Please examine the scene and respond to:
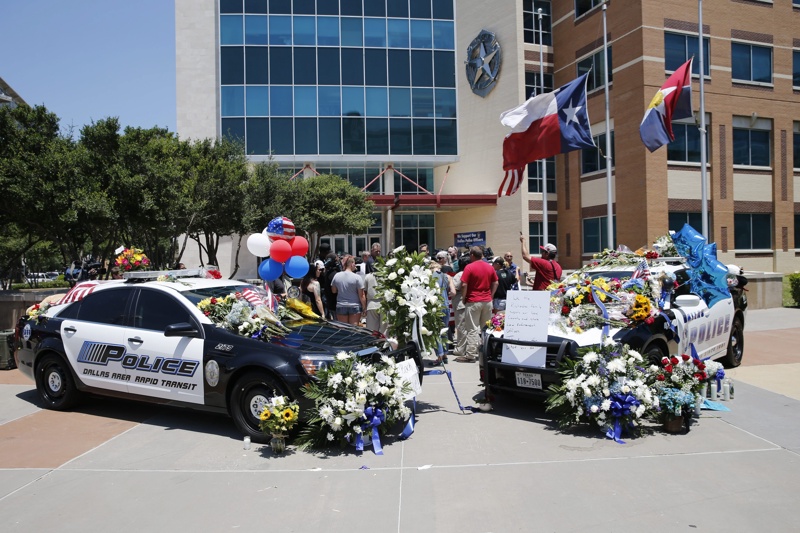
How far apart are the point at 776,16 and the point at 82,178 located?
111 ft

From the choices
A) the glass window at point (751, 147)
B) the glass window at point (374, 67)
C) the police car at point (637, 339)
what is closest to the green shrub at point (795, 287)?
the police car at point (637, 339)

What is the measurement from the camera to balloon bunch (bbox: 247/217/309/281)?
30.3 feet

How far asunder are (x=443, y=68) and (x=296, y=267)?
3035 cm

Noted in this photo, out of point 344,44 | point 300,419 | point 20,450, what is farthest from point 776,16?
point 20,450

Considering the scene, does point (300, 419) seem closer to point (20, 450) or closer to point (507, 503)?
point (507, 503)

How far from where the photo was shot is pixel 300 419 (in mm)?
6223

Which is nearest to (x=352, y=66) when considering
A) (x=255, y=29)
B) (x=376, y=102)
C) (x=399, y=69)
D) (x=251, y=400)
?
(x=376, y=102)

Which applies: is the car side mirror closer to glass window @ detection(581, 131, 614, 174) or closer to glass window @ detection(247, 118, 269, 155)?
glass window @ detection(581, 131, 614, 174)

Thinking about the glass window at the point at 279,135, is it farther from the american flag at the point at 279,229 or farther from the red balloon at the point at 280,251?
the red balloon at the point at 280,251

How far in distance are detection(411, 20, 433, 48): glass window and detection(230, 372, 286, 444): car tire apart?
1315 inches

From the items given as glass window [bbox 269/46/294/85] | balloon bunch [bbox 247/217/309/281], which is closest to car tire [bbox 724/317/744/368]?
balloon bunch [bbox 247/217/309/281]

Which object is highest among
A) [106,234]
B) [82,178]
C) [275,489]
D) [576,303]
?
[82,178]

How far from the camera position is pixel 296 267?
9.38 metres

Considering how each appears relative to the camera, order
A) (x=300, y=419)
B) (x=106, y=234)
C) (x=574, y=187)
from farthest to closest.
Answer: (x=574, y=187), (x=106, y=234), (x=300, y=419)
